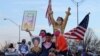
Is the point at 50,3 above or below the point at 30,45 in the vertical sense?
above

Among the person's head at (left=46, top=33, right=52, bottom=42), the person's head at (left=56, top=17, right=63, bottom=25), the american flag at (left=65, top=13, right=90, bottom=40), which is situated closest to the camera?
the person's head at (left=46, top=33, right=52, bottom=42)

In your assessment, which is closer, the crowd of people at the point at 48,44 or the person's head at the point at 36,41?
the crowd of people at the point at 48,44

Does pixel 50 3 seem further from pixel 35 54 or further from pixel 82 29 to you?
pixel 35 54

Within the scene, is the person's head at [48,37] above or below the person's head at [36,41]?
above

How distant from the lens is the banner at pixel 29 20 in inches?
514

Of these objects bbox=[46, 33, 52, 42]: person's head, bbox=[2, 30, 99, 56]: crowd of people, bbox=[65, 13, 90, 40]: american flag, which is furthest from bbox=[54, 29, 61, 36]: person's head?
bbox=[65, 13, 90, 40]: american flag

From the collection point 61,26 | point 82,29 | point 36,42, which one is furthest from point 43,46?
point 82,29

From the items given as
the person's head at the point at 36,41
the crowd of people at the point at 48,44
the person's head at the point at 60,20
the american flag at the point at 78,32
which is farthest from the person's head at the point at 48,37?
the american flag at the point at 78,32

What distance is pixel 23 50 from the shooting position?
43.9ft

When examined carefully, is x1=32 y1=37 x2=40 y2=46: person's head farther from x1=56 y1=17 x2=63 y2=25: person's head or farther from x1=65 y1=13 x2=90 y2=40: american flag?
A: x1=65 y1=13 x2=90 y2=40: american flag

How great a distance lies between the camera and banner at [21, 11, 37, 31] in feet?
42.8

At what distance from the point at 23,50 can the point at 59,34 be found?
174cm

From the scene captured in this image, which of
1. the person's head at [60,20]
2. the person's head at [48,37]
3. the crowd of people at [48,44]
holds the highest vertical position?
the person's head at [60,20]

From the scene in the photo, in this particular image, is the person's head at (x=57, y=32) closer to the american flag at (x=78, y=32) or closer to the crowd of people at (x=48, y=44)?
the crowd of people at (x=48, y=44)
